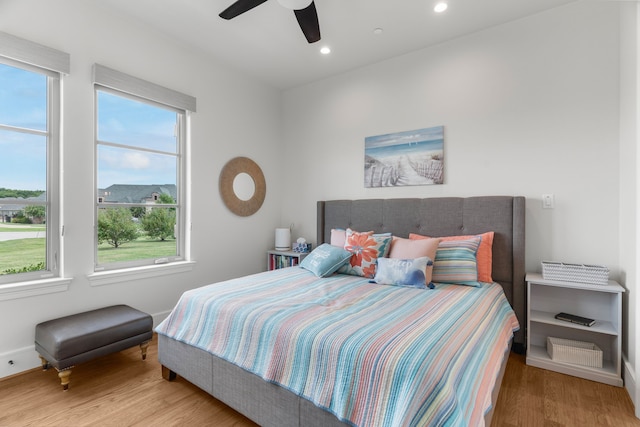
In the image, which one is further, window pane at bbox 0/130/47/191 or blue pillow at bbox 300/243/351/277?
blue pillow at bbox 300/243/351/277

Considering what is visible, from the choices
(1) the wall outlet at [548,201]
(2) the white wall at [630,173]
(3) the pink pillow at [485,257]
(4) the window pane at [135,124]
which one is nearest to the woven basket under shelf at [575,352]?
(2) the white wall at [630,173]

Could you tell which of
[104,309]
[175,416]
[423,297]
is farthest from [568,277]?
[104,309]

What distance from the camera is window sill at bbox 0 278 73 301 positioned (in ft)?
6.94

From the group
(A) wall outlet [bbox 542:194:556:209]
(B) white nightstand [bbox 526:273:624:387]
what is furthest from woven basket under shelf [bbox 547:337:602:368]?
(A) wall outlet [bbox 542:194:556:209]

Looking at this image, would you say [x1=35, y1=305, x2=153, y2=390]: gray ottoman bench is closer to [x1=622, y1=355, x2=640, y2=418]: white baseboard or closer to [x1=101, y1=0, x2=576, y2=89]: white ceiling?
[x1=101, y1=0, x2=576, y2=89]: white ceiling

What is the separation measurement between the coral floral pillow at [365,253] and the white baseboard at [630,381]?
1.72 meters

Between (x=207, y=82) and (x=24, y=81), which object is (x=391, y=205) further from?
(x=24, y=81)

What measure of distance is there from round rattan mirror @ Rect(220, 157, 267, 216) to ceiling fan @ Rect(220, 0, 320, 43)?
68.2 inches

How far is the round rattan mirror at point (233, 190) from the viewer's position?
3.56 meters

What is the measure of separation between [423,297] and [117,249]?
261cm

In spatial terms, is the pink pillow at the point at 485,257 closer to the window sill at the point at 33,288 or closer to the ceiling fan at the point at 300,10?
the ceiling fan at the point at 300,10

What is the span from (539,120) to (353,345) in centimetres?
254

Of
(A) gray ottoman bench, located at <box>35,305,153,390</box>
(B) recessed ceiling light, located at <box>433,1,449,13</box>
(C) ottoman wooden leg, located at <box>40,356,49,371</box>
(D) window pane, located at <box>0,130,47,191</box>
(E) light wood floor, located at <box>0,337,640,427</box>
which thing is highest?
(B) recessed ceiling light, located at <box>433,1,449,13</box>

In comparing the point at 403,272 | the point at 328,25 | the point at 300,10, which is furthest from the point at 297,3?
the point at 403,272
